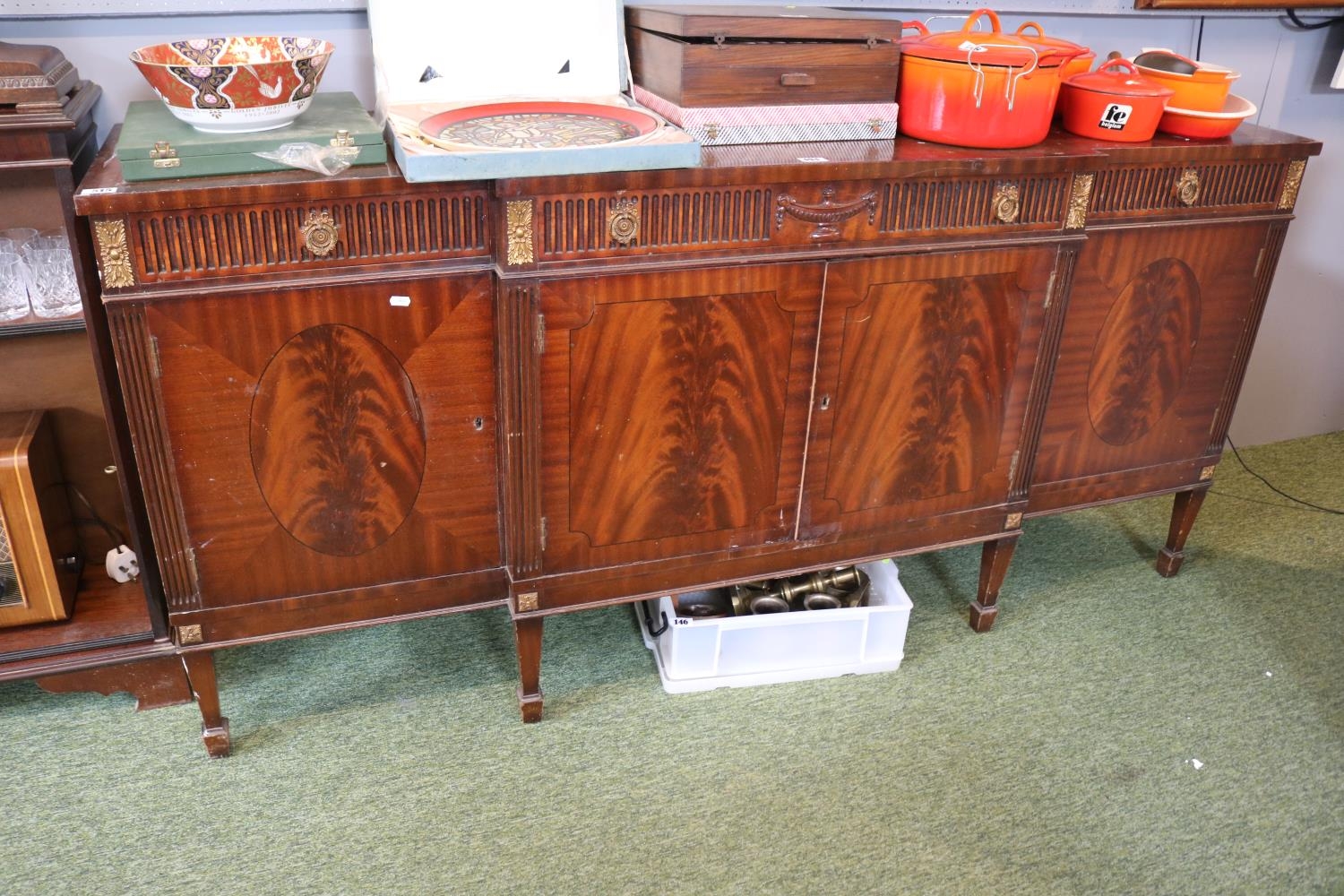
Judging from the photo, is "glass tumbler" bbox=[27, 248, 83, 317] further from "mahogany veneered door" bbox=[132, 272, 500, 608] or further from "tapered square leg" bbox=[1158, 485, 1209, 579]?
"tapered square leg" bbox=[1158, 485, 1209, 579]

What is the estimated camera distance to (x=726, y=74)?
1.72 metres

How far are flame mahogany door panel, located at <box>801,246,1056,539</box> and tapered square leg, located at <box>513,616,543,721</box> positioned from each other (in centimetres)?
52

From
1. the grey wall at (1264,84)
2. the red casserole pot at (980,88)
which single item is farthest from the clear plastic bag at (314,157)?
the red casserole pot at (980,88)

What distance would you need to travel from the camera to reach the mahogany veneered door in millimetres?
1559

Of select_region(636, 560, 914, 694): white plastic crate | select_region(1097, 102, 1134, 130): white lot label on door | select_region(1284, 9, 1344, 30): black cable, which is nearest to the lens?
select_region(1097, 102, 1134, 130): white lot label on door

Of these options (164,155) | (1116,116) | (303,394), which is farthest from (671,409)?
(1116,116)

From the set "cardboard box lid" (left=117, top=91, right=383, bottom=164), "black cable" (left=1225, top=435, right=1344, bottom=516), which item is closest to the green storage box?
"cardboard box lid" (left=117, top=91, right=383, bottom=164)

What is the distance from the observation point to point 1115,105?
1888 millimetres

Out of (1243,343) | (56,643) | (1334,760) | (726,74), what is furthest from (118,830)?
(1243,343)

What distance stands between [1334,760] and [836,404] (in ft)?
3.64

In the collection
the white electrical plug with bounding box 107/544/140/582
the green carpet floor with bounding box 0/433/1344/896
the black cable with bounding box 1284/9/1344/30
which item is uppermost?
the black cable with bounding box 1284/9/1344/30

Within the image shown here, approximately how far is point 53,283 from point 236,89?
1.64 ft

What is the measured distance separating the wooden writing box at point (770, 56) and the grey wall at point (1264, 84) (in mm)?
444

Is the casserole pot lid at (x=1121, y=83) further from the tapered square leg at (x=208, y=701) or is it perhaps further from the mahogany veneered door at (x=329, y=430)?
the tapered square leg at (x=208, y=701)
